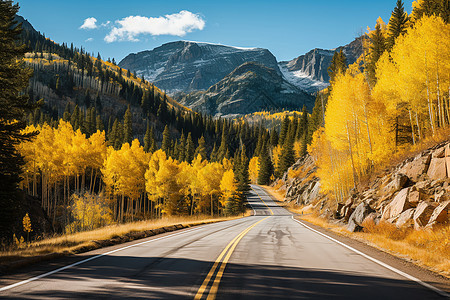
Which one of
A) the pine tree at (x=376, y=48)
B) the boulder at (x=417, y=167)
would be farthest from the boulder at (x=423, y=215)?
the pine tree at (x=376, y=48)

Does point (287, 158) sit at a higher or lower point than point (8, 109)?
lower

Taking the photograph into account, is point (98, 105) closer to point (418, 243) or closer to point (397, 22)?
point (397, 22)

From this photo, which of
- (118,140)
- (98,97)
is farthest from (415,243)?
(98,97)

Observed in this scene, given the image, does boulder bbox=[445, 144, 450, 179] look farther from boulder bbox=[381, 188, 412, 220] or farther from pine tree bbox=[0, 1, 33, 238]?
pine tree bbox=[0, 1, 33, 238]

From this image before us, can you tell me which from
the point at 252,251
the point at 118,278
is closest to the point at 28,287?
the point at 118,278

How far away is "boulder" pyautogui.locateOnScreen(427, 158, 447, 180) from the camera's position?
15.4 meters

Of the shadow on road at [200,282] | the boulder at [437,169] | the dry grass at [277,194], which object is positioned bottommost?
the dry grass at [277,194]

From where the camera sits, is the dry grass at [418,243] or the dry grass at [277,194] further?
the dry grass at [277,194]

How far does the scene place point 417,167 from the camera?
17672 millimetres

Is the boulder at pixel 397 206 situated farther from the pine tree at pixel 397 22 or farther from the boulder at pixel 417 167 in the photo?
the pine tree at pixel 397 22

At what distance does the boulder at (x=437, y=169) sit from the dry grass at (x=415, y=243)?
4357mm

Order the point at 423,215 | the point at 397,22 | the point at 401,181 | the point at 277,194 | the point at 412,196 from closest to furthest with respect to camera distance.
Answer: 1. the point at 423,215
2. the point at 412,196
3. the point at 401,181
4. the point at 397,22
5. the point at 277,194

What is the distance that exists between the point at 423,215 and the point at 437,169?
15.8ft

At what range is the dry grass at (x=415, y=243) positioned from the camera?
27.3ft
